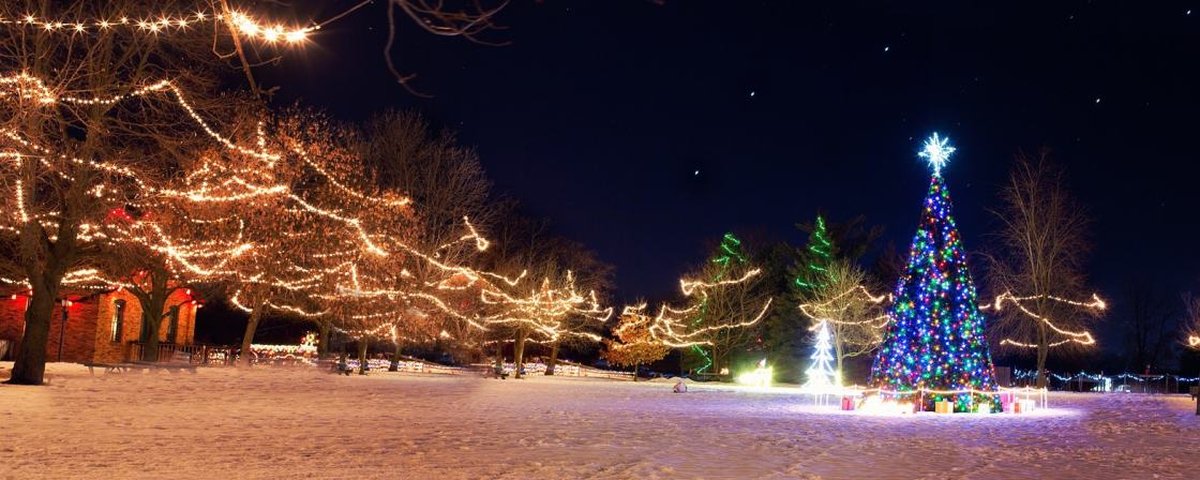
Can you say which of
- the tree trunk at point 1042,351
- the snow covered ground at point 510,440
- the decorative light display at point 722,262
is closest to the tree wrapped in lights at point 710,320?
the decorative light display at point 722,262

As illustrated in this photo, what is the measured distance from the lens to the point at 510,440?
1216 cm

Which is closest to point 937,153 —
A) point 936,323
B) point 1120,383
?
point 936,323

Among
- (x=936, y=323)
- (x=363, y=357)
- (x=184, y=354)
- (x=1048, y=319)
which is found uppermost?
(x=1048, y=319)

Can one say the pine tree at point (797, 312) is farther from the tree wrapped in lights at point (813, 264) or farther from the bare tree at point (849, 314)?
the bare tree at point (849, 314)

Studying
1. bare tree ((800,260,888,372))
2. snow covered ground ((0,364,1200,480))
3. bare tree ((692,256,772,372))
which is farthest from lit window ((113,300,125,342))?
bare tree ((800,260,888,372))

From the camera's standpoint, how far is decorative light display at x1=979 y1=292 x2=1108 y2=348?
40250mm

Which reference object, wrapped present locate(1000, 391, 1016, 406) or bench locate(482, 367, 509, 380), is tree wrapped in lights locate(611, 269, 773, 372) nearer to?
bench locate(482, 367, 509, 380)

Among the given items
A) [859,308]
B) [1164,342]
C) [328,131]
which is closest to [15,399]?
[328,131]

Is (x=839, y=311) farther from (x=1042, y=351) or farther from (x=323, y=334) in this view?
(x=323, y=334)

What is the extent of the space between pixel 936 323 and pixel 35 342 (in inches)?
795

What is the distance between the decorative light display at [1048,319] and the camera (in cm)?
4025

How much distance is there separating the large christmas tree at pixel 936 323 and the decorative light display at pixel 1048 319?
18.1m

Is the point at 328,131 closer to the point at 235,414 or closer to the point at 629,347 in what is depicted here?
the point at 235,414

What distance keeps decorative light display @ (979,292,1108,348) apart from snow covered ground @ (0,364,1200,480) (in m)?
20.4
